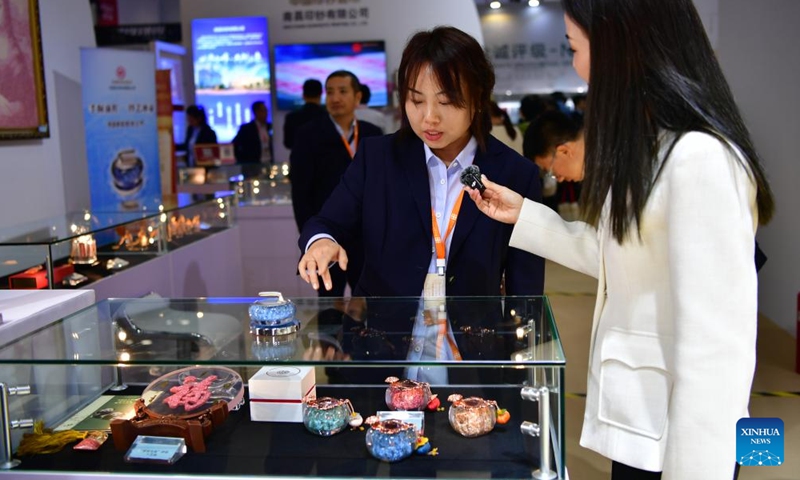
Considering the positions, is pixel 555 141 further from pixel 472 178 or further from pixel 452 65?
pixel 472 178

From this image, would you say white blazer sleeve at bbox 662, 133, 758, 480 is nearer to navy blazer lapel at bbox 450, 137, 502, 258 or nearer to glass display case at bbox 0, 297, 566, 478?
glass display case at bbox 0, 297, 566, 478

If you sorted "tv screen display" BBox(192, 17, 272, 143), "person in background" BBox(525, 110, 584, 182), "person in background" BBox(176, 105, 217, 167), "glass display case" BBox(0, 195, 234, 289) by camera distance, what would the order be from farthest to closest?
"tv screen display" BBox(192, 17, 272, 143)
"person in background" BBox(176, 105, 217, 167)
"person in background" BBox(525, 110, 584, 182)
"glass display case" BBox(0, 195, 234, 289)

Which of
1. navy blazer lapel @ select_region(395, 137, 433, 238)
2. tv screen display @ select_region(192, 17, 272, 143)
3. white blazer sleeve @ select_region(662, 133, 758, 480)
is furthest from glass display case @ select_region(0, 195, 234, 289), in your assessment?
tv screen display @ select_region(192, 17, 272, 143)

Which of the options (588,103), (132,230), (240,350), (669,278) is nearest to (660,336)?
(669,278)

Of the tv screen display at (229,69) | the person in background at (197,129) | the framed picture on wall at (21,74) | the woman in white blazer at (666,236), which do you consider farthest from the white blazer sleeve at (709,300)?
the tv screen display at (229,69)

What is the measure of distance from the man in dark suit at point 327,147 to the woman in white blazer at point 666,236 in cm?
393

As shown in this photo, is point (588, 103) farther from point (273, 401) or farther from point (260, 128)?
point (260, 128)

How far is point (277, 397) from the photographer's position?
175 centimetres

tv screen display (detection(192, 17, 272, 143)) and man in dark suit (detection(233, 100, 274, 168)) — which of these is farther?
tv screen display (detection(192, 17, 272, 143))

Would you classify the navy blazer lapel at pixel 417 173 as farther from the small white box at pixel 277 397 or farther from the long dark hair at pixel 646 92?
the long dark hair at pixel 646 92

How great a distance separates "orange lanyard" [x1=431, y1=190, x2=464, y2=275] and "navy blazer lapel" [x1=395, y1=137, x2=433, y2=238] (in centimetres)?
1

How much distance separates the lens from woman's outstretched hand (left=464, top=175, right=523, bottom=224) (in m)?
1.81

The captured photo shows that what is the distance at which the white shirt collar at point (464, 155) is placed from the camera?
2281 millimetres

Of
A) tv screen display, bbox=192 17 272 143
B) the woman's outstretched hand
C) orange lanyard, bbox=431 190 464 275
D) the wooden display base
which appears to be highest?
tv screen display, bbox=192 17 272 143
